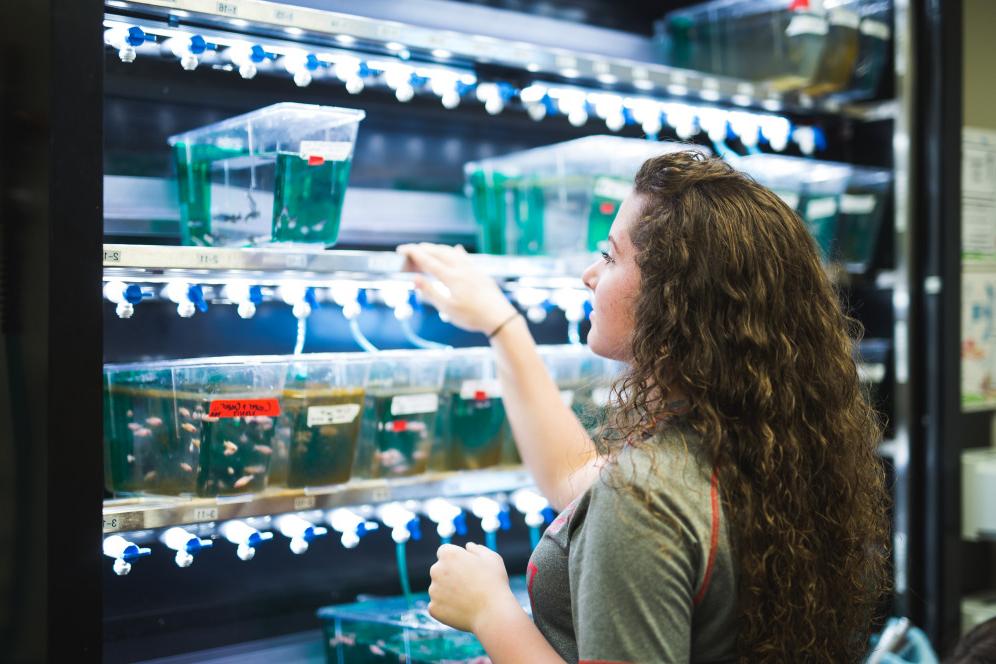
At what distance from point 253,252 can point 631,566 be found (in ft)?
3.30

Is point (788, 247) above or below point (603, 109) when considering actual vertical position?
below

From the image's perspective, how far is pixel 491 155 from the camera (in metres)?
2.76

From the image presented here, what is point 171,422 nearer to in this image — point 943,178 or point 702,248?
point 702,248

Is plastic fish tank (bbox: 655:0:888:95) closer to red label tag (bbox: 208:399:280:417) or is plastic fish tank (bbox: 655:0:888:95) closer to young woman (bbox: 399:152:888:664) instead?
young woman (bbox: 399:152:888:664)

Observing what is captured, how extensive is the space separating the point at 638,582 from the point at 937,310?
188 centimetres

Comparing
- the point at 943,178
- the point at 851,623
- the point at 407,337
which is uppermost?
the point at 943,178

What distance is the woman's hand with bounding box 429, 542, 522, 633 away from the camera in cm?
146

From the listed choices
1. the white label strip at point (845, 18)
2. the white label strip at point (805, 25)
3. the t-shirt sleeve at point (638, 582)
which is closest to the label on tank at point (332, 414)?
the t-shirt sleeve at point (638, 582)

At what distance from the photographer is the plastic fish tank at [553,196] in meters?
2.38

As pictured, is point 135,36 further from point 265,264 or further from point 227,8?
point 265,264

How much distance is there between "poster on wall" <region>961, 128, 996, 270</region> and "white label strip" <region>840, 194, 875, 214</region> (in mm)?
306

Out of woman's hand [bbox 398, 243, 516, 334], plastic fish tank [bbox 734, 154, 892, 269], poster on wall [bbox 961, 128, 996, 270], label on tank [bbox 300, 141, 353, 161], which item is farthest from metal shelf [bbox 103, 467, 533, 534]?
poster on wall [bbox 961, 128, 996, 270]

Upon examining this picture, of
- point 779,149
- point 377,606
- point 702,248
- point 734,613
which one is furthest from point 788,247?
point 779,149

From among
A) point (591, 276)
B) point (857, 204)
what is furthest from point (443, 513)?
point (857, 204)
